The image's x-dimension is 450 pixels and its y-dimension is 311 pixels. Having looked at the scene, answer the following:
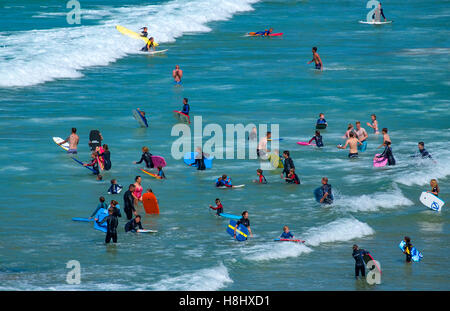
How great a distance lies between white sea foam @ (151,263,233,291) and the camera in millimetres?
22016

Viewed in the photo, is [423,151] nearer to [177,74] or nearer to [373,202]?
[373,202]

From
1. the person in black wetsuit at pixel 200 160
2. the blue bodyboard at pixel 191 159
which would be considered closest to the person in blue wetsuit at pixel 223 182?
the person in black wetsuit at pixel 200 160

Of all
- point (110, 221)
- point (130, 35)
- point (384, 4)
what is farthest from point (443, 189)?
point (384, 4)

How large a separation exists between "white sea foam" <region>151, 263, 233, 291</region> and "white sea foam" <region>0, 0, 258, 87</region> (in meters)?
30.6

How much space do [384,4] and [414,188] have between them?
197 feet

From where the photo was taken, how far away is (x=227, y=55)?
59031 mm

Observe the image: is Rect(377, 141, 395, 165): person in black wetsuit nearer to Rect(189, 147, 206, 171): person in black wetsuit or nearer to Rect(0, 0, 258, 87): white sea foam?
Rect(189, 147, 206, 171): person in black wetsuit

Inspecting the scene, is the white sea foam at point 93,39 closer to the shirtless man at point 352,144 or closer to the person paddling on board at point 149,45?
the person paddling on board at point 149,45

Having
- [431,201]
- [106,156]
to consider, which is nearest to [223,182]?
[106,156]

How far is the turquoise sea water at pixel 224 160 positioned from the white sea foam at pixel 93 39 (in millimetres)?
243

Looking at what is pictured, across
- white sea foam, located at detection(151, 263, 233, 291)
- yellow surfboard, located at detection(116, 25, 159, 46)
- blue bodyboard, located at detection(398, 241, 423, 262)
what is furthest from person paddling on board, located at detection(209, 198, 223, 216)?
yellow surfboard, located at detection(116, 25, 159, 46)

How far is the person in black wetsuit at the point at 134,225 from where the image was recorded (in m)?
26.1
